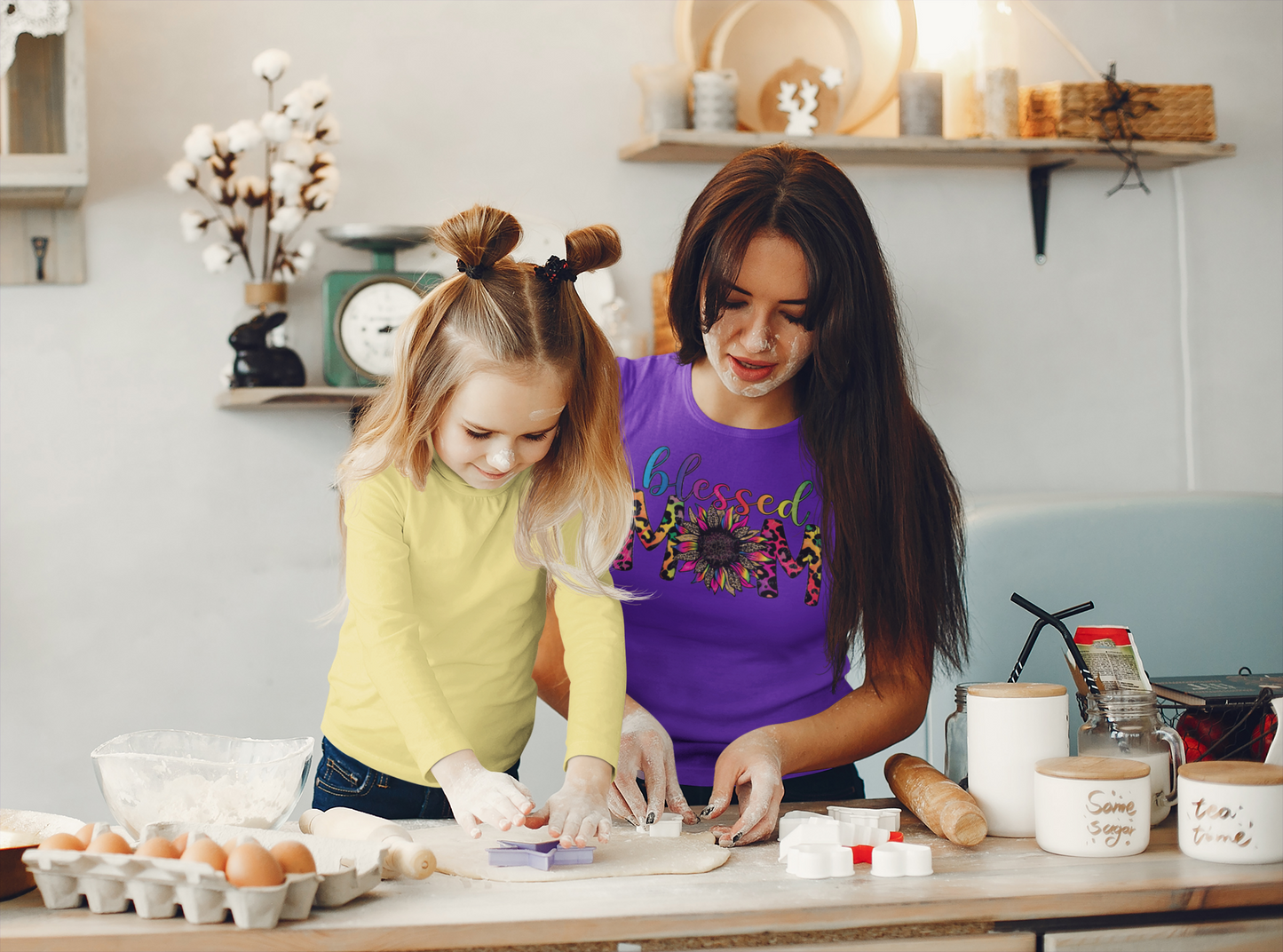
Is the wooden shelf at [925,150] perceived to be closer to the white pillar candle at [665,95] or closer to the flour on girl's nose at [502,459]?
the white pillar candle at [665,95]

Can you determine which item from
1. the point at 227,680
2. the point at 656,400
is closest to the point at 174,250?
the point at 227,680

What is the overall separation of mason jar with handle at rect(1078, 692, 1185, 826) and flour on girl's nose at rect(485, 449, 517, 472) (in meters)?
0.58

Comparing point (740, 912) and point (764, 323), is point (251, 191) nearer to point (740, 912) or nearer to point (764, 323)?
point (764, 323)

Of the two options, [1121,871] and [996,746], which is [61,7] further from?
[1121,871]

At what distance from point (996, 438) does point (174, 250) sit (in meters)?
1.67

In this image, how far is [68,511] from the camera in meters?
2.18

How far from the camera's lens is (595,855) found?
1.00 m

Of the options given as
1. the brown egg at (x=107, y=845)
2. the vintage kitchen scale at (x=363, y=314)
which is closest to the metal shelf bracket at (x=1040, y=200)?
the vintage kitchen scale at (x=363, y=314)

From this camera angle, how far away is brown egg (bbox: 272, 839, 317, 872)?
850mm

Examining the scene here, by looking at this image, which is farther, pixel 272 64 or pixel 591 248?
pixel 272 64

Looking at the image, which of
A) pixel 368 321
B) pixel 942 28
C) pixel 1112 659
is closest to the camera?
pixel 1112 659

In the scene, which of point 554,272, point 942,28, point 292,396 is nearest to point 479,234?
point 554,272

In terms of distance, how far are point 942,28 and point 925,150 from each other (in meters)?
0.32

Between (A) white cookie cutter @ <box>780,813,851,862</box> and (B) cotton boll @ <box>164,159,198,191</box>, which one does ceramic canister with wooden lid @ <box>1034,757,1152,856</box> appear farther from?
(B) cotton boll @ <box>164,159,198,191</box>
